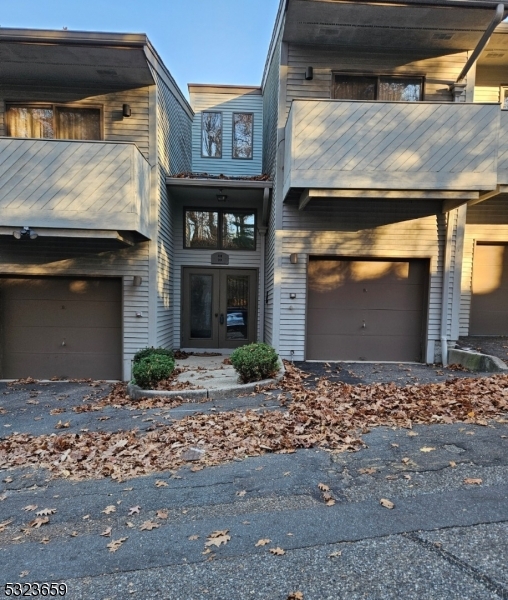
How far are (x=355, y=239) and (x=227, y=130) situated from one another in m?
7.29

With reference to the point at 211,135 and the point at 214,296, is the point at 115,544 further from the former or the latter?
the point at 211,135

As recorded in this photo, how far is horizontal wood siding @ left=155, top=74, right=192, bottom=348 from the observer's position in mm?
8508

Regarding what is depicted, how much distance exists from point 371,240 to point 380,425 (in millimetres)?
4678

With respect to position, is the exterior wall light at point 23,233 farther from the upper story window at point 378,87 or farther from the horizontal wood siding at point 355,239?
the upper story window at point 378,87

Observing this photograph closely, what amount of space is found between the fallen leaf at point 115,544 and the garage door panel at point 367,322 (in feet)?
20.2

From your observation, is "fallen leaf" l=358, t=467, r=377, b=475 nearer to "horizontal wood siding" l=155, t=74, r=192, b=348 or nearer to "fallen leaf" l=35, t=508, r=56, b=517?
"fallen leaf" l=35, t=508, r=56, b=517

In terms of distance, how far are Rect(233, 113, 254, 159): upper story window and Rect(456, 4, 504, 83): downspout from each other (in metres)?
6.66

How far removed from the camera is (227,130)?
40.9 feet

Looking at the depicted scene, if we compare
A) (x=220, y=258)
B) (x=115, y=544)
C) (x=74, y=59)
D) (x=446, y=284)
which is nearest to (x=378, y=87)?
(x=446, y=284)

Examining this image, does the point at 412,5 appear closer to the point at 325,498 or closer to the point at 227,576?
the point at 325,498

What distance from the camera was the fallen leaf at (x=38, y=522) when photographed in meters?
2.73

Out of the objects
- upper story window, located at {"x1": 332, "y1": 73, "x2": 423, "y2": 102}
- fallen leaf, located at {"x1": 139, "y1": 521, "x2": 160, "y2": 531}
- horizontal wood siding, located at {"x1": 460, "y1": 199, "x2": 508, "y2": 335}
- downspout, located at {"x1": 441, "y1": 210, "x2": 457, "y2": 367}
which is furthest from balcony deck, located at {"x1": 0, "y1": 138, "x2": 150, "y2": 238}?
horizontal wood siding, located at {"x1": 460, "y1": 199, "x2": 508, "y2": 335}

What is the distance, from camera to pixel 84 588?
6.74 feet

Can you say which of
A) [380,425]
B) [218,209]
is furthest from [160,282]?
[380,425]
